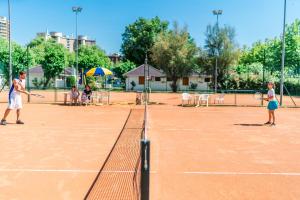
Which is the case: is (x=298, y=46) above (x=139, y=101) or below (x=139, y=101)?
above

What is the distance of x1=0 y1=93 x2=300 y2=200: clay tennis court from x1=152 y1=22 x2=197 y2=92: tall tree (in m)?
33.0

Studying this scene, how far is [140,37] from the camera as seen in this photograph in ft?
224

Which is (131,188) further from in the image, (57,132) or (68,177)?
(57,132)

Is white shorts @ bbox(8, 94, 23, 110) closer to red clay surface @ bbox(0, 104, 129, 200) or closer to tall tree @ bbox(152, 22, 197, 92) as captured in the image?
red clay surface @ bbox(0, 104, 129, 200)

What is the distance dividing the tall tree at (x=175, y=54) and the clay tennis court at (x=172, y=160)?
33039mm

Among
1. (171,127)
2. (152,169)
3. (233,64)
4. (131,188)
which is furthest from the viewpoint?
(233,64)

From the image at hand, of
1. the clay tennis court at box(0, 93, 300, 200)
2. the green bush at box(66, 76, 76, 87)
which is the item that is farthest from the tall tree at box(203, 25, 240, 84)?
the clay tennis court at box(0, 93, 300, 200)

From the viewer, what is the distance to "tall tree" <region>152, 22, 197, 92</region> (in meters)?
46.2

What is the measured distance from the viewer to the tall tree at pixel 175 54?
46219mm

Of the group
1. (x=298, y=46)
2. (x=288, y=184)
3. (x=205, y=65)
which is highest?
(x=298, y=46)

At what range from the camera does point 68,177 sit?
6496mm

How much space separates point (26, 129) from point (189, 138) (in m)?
5.33

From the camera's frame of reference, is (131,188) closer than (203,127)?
Yes

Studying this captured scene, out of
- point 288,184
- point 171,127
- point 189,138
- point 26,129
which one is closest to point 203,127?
point 171,127
